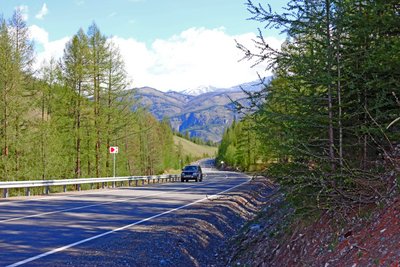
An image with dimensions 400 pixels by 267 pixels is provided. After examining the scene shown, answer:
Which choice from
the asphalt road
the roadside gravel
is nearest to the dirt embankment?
the roadside gravel

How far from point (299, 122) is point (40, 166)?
30.6 meters

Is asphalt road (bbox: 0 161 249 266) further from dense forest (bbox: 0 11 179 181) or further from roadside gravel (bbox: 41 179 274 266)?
dense forest (bbox: 0 11 179 181)

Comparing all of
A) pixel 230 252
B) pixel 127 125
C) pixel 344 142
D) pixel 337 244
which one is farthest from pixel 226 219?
pixel 127 125

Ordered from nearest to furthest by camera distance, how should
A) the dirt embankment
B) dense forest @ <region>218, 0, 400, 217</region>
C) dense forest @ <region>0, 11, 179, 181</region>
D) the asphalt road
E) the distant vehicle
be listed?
the dirt embankment
dense forest @ <region>218, 0, 400, 217</region>
the asphalt road
dense forest @ <region>0, 11, 179, 181</region>
the distant vehicle

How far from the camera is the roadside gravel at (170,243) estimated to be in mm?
7984

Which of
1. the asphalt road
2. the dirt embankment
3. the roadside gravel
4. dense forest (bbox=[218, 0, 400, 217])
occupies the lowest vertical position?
the roadside gravel

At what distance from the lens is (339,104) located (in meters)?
6.55

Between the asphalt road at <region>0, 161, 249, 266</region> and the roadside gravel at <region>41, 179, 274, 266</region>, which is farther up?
the asphalt road at <region>0, 161, 249, 266</region>

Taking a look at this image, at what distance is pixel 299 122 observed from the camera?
7.08m

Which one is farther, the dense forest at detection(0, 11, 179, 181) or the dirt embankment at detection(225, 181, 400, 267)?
the dense forest at detection(0, 11, 179, 181)

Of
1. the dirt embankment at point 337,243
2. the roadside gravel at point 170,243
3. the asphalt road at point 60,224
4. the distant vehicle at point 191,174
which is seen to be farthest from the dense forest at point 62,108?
the dirt embankment at point 337,243

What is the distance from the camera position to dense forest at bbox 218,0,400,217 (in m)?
6.22

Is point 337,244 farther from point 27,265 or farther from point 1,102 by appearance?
point 1,102

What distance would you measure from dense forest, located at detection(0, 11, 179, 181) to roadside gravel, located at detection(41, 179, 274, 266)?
1935 cm
